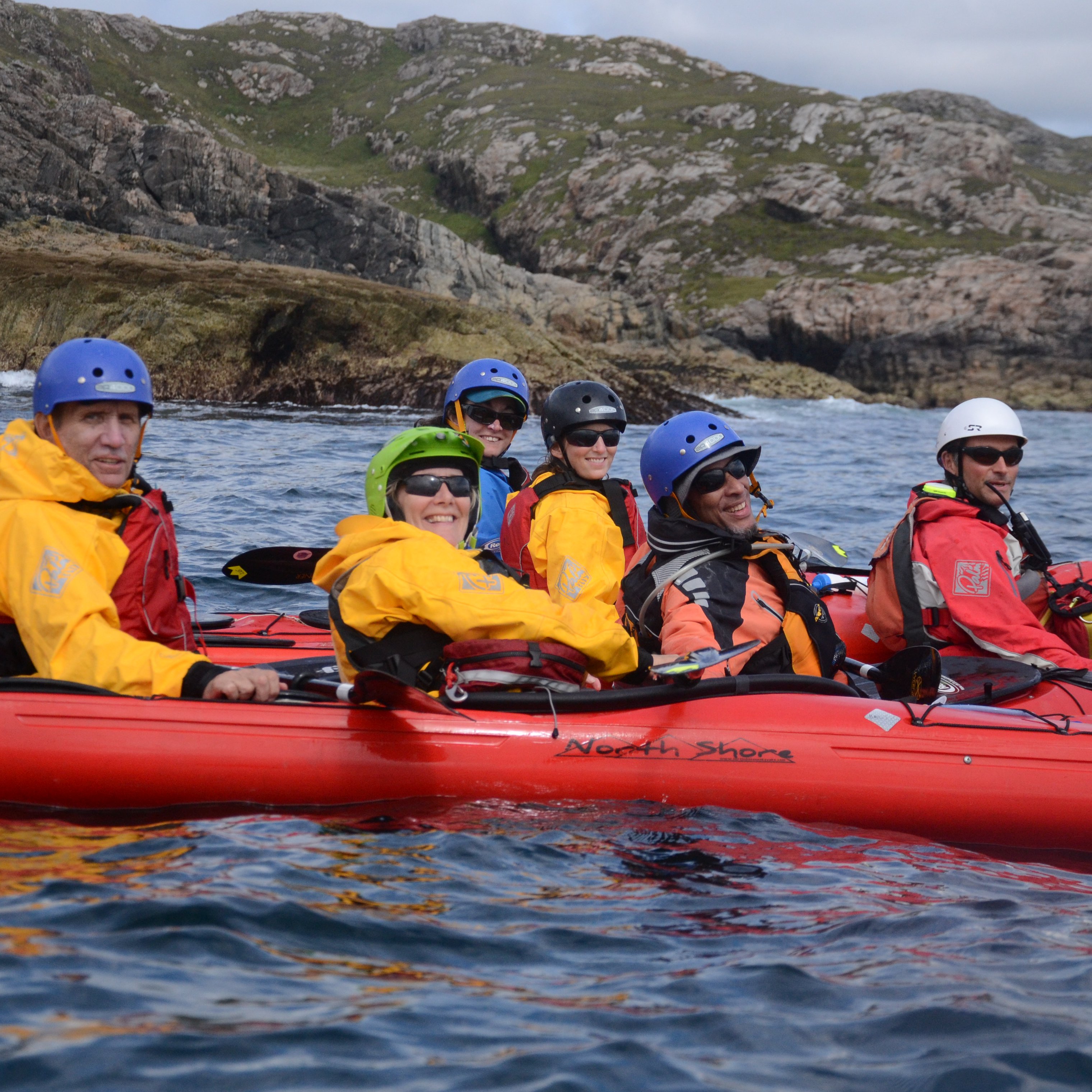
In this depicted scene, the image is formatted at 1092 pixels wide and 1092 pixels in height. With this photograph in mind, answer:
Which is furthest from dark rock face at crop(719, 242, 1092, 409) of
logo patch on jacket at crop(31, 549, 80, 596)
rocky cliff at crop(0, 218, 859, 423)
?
logo patch on jacket at crop(31, 549, 80, 596)

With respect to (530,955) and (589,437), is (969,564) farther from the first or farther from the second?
(530,955)

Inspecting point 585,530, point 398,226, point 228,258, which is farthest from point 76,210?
point 585,530

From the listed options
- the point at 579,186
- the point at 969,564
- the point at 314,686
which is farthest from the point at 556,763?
the point at 579,186

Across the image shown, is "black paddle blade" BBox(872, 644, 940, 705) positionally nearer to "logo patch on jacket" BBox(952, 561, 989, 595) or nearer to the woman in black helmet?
"logo patch on jacket" BBox(952, 561, 989, 595)

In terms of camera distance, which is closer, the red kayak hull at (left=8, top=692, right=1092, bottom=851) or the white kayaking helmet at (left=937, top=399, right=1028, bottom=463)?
the red kayak hull at (left=8, top=692, right=1092, bottom=851)

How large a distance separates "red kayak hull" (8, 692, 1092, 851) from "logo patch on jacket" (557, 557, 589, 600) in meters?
0.68

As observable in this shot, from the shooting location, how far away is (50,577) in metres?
4.09

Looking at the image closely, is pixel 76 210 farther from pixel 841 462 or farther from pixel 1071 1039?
pixel 1071 1039

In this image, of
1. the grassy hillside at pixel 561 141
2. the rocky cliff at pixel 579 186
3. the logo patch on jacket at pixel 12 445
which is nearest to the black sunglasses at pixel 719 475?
the logo patch on jacket at pixel 12 445

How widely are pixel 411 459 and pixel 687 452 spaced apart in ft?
3.92

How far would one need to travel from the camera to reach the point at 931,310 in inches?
2147

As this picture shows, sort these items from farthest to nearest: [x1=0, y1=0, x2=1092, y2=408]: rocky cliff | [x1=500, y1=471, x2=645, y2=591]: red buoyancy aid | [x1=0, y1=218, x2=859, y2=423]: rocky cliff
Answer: [x1=0, y1=0, x2=1092, y2=408]: rocky cliff
[x1=0, y1=218, x2=859, y2=423]: rocky cliff
[x1=500, y1=471, x2=645, y2=591]: red buoyancy aid

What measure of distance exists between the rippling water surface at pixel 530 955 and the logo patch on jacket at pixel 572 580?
3.30 ft

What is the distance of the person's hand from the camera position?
4340 millimetres
